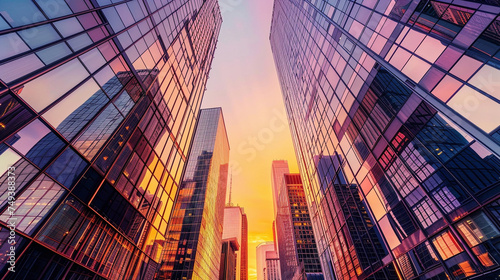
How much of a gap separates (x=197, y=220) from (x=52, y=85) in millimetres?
76073

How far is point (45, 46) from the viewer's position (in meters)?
9.30

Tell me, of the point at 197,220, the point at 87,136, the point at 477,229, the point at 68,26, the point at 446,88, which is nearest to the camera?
the point at 477,229

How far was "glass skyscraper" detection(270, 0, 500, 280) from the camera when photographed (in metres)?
9.70

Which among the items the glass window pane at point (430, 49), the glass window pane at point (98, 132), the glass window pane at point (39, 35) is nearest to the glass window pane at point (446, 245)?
the glass window pane at point (430, 49)

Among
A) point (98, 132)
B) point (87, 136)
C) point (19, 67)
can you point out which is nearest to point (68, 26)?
point (19, 67)

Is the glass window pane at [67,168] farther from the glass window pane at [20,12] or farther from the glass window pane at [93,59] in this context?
the glass window pane at [20,12]

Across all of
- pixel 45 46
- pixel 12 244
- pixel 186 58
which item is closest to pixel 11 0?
pixel 45 46

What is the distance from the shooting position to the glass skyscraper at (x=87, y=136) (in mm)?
7957

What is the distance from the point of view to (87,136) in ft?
36.3

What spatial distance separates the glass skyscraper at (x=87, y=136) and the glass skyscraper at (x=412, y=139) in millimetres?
18192

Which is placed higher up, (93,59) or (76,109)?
(93,59)

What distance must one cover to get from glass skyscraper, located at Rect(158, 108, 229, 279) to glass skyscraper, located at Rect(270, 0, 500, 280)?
5965 cm

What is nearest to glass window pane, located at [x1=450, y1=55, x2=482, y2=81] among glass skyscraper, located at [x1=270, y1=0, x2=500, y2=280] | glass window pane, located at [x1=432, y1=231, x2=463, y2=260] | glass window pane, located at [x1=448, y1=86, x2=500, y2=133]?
glass skyscraper, located at [x1=270, y1=0, x2=500, y2=280]

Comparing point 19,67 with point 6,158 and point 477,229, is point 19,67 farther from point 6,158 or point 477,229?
point 477,229
